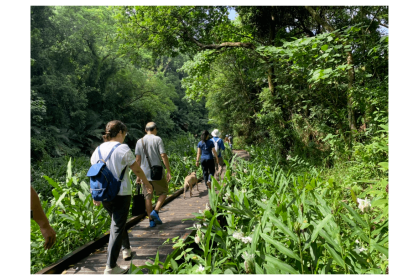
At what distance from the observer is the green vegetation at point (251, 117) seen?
73.5 inches

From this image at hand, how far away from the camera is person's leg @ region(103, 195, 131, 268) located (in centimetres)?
247

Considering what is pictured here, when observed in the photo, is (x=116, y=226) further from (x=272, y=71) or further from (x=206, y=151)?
(x=272, y=71)

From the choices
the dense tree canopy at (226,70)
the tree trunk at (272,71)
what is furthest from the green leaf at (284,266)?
the tree trunk at (272,71)

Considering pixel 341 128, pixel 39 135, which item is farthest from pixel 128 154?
pixel 39 135

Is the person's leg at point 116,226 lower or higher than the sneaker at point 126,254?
higher

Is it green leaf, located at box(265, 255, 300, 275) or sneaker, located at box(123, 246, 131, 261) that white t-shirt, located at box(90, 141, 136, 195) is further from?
green leaf, located at box(265, 255, 300, 275)

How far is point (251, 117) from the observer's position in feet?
38.0

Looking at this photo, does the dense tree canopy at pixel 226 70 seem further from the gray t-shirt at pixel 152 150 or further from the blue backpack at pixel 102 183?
the blue backpack at pixel 102 183

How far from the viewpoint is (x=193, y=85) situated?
11195 millimetres

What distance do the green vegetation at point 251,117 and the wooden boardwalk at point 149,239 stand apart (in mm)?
335

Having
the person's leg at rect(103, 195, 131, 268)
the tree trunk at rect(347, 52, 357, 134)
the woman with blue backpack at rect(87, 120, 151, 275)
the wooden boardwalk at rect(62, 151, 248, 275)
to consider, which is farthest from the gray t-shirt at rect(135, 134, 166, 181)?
the tree trunk at rect(347, 52, 357, 134)

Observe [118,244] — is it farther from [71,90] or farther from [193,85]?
[71,90]

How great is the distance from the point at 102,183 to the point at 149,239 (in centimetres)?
146

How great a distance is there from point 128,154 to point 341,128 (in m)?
5.61
